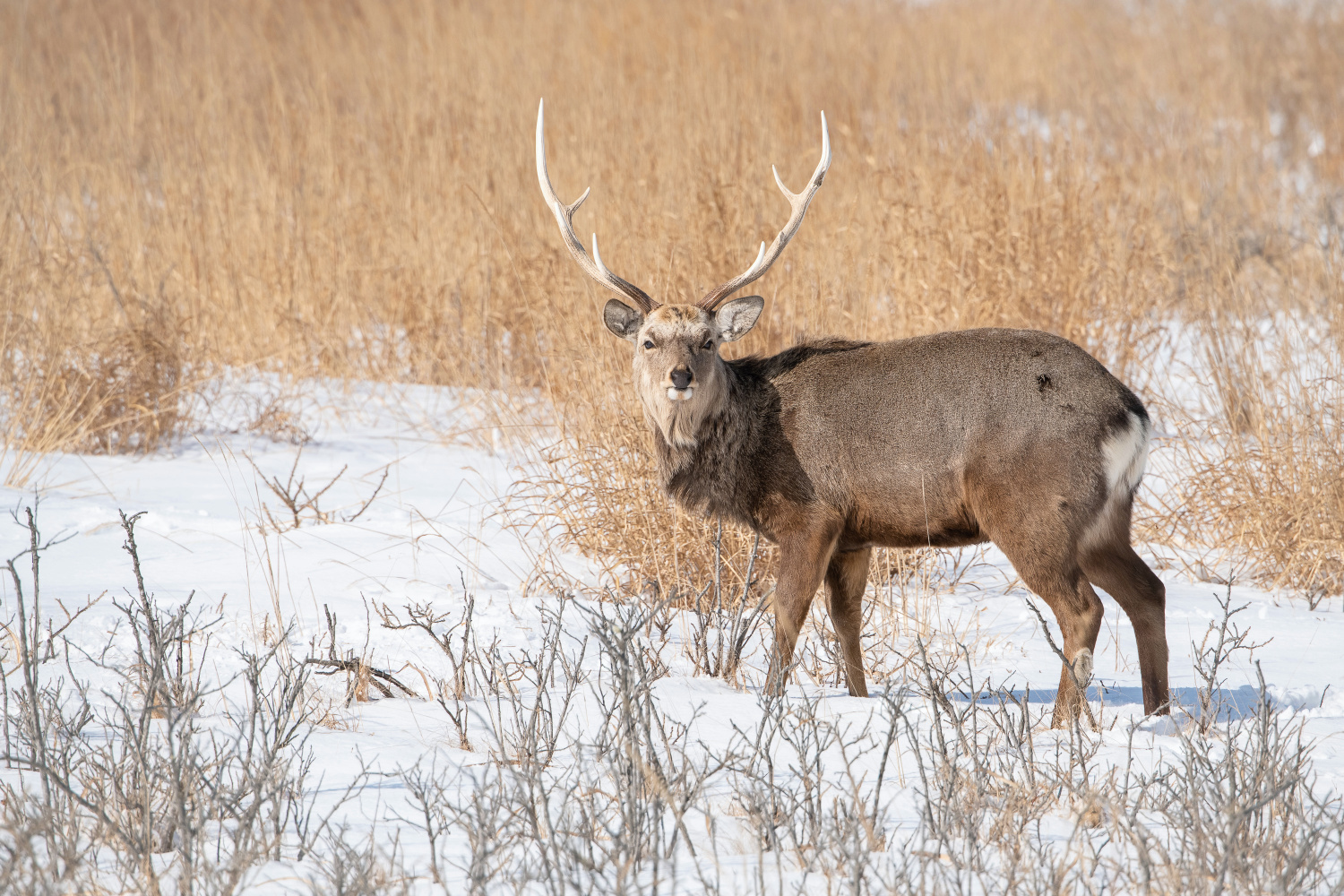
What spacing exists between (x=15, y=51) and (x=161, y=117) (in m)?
1.85

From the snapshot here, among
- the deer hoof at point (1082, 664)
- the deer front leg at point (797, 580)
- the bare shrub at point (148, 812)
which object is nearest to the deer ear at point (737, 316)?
the deer front leg at point (797, 580)

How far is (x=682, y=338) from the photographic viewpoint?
15.2 feet

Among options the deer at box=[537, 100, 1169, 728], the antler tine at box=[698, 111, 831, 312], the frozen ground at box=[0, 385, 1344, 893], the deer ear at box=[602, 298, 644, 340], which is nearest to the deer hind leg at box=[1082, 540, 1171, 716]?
the deer at box=[537, 100, 1169, 728]

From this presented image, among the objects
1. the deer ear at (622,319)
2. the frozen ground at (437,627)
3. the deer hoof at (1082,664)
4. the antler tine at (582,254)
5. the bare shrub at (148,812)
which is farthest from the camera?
the antler tine at (582,254)

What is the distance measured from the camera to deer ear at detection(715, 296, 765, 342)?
4816 mm

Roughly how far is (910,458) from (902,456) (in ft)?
0.09

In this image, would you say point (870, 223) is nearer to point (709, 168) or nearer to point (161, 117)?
point (709, 168)

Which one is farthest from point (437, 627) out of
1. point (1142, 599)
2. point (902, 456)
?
point (1142, 599)

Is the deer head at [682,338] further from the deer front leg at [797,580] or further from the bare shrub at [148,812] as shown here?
the bare shrub at [148,812]

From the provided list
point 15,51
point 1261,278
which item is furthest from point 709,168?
point 15,51

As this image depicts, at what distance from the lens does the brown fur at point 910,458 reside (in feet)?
13.5

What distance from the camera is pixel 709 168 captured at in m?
7.26

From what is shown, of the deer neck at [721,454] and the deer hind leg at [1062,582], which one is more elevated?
the deer neck at [721,454]

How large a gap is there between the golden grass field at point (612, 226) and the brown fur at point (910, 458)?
77cm
